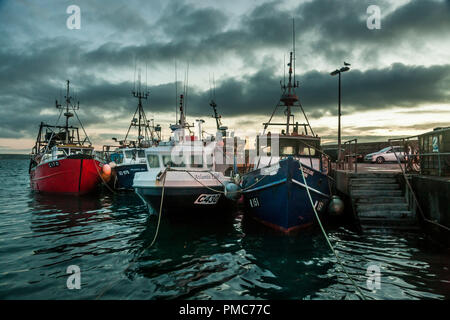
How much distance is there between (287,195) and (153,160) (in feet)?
18.9

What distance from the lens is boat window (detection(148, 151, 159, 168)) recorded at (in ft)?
35.7

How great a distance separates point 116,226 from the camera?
10.4m

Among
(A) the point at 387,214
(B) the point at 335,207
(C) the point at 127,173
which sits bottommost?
(A) the point at 387,214

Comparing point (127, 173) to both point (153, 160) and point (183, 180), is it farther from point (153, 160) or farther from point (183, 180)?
point (183, 180)

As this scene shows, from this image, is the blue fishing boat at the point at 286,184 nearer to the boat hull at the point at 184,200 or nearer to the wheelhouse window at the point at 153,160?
the boat hull at the point at 184,200

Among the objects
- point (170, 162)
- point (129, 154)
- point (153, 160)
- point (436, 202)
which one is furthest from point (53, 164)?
point (436, 202)

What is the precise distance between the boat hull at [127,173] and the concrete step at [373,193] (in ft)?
51.5

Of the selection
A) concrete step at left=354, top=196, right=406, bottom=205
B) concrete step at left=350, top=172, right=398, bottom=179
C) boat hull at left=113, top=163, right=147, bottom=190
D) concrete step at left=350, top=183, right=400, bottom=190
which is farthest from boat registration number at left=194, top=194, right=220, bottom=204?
boat hull at left=113, top=163, right=147, bottom=190

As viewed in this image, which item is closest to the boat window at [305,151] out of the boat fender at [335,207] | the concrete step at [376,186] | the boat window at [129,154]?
the concrete step at [376,186]

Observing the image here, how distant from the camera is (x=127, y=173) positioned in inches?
847

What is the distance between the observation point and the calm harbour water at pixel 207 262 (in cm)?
514

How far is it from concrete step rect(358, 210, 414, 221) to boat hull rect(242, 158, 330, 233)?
4.42 ft

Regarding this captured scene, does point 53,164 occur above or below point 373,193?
above
